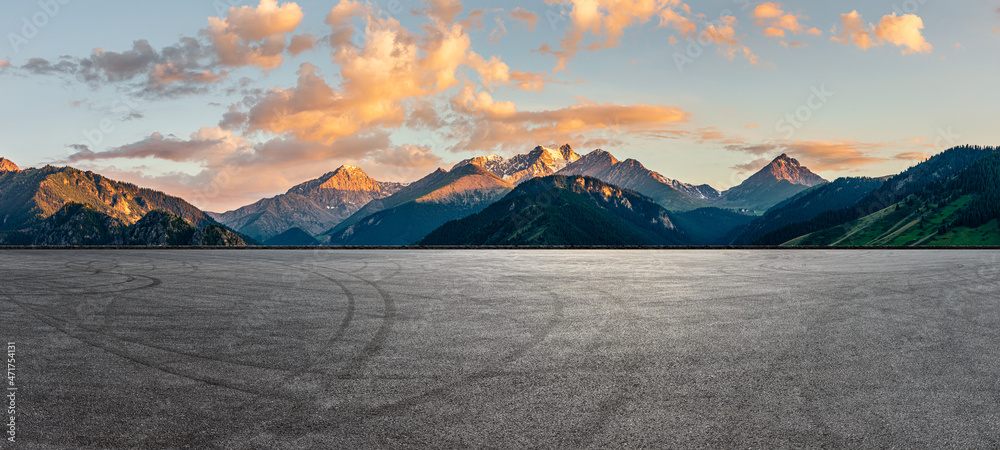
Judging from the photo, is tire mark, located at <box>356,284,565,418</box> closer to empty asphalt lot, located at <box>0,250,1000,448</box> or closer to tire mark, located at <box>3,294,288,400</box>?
empty asphalt lot, located at <box>0,250,1000,448</box>

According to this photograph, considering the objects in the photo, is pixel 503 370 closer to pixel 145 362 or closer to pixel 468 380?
pixel 468 380

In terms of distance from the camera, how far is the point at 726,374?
998 cm

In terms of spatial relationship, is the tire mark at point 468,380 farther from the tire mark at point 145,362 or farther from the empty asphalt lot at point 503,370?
the tire mark at point 145,362

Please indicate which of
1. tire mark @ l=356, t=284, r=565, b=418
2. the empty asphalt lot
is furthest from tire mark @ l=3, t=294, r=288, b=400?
tire mark @ l=356, t=284, r=565, b=418

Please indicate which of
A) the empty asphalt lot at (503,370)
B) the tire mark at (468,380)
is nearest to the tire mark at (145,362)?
the empty asphalt lot at (503,370)

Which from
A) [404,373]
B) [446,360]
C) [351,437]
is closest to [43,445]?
[351,437]

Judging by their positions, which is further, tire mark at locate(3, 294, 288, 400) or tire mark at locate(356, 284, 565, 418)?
tire mark at locate(3, 294, 288, 400)

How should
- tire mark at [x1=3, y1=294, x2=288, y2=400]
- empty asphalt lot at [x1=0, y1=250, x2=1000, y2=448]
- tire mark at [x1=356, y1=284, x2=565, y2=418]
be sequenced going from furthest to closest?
1. tire mark at [x1=3, y1=294, x2=288, y2=400]
2. tire mark at [x1=356, y1=284, x2=565, y2=418]
3. empty asphalt lot at [x1=0, y1=250, x2=1000, y2=448]

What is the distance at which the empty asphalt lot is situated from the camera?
7.39m

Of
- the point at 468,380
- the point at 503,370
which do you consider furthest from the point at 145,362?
the point at 503,370

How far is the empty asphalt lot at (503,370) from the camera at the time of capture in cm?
739

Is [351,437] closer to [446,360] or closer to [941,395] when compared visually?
[446,360]

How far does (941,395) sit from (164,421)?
1217 cm

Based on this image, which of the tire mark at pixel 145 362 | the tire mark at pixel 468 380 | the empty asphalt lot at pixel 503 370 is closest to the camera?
the empty asphalt lot at pixel 503 370
